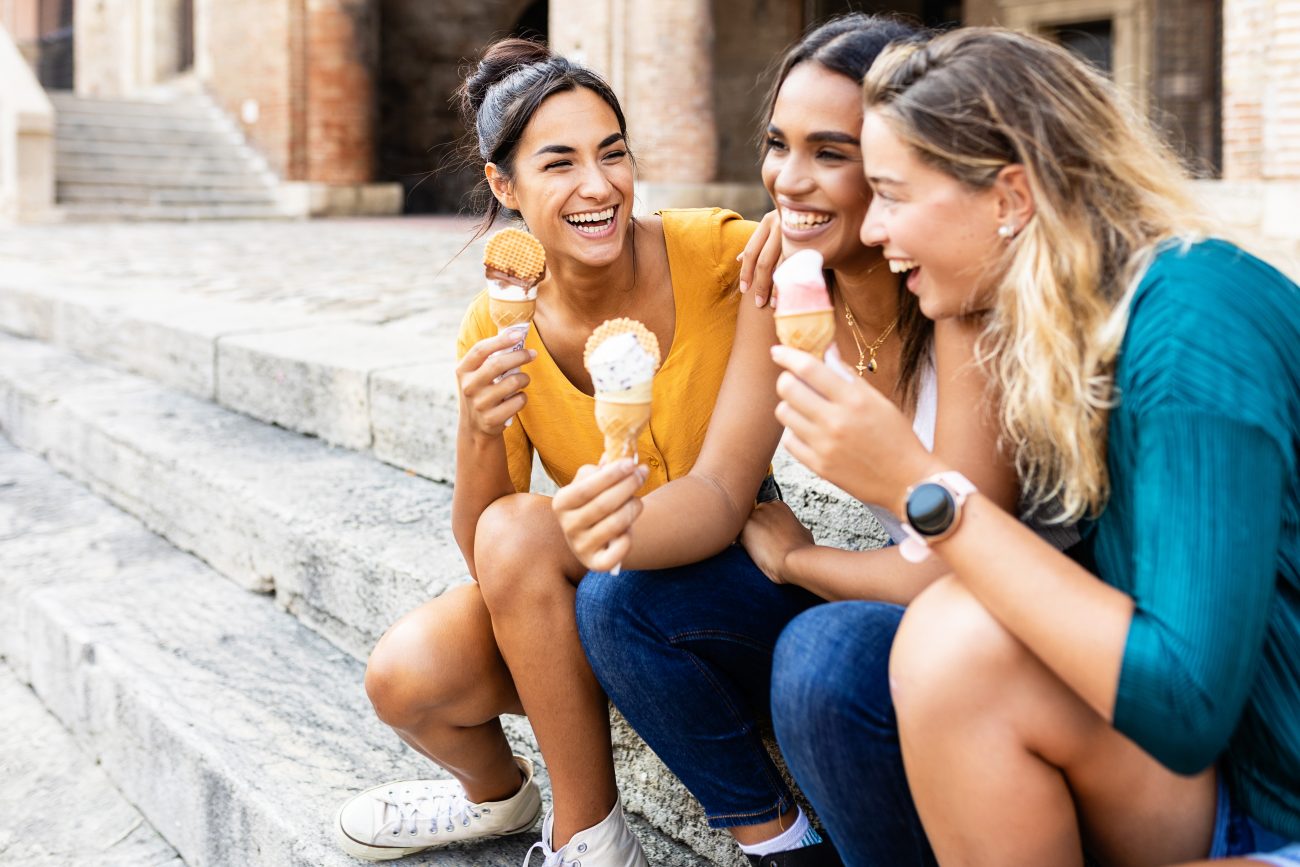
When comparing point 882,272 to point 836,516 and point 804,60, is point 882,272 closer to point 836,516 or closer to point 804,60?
point 804,60

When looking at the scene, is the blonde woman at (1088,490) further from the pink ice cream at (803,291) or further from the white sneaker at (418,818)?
the white sneaker at (418,818)

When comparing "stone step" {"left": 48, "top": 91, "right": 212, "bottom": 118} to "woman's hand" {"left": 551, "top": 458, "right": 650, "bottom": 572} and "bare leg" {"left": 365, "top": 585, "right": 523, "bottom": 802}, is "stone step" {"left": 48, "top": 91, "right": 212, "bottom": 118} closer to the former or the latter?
"bare leg" {"left": 365, "top": 585, "right": 523, "bottom": 802}

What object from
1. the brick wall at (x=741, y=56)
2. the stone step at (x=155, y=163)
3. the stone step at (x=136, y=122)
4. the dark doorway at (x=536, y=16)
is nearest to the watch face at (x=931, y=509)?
the brick wall at (x=741, y=56)

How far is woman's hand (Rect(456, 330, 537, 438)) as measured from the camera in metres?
1.95

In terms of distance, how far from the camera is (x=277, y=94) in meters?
16.8

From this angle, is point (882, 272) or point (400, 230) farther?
point (400, 230)

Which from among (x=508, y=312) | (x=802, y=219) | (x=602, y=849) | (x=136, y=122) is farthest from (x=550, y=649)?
(x=136, y=122)

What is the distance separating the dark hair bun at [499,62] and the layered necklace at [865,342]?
2.41 ft

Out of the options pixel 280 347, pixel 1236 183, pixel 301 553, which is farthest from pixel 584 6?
pixel 301 553

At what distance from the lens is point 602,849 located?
2.03 meters

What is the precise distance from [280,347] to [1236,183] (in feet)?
21.0

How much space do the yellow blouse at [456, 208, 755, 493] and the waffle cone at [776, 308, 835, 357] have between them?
64 centimetres

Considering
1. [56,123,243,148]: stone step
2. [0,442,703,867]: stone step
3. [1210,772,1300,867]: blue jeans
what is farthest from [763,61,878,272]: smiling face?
[56,123,243,148]: stone step

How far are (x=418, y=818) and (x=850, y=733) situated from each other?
107cm
